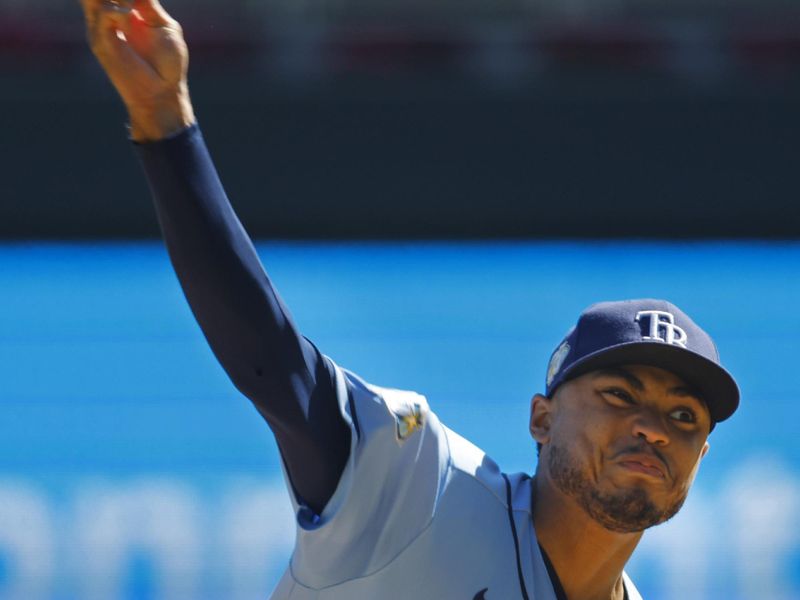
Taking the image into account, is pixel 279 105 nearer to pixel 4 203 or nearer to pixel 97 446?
pixel 4 203

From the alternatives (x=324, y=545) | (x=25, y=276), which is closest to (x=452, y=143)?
(x=25, y=276)

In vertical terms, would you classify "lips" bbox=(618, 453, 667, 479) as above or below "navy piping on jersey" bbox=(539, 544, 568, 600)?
above

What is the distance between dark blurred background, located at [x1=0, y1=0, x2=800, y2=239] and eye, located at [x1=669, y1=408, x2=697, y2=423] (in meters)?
3.41

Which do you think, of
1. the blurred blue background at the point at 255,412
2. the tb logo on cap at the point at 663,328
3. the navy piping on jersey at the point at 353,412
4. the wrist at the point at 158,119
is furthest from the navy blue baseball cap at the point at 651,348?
→ the blurred blue background at the point at 255,412

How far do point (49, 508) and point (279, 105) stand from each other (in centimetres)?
181

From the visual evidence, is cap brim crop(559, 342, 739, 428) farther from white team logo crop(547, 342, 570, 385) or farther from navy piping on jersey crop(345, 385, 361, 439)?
navy piping on jersey crop(345, 385, 361, 439)

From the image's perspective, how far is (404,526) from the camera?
4.70ft

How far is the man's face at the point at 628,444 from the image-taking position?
156 cm

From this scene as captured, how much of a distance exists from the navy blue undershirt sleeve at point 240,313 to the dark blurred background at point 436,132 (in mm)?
3687

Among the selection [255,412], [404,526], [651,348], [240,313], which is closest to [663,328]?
[651,348]

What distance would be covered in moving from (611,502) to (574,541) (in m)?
0.08

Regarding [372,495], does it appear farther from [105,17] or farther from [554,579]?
[105,17]

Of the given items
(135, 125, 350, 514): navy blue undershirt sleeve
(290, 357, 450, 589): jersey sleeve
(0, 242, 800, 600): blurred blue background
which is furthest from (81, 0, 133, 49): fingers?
(0, 242, 800, 600): blurred blue background

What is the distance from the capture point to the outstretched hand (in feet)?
3.85
